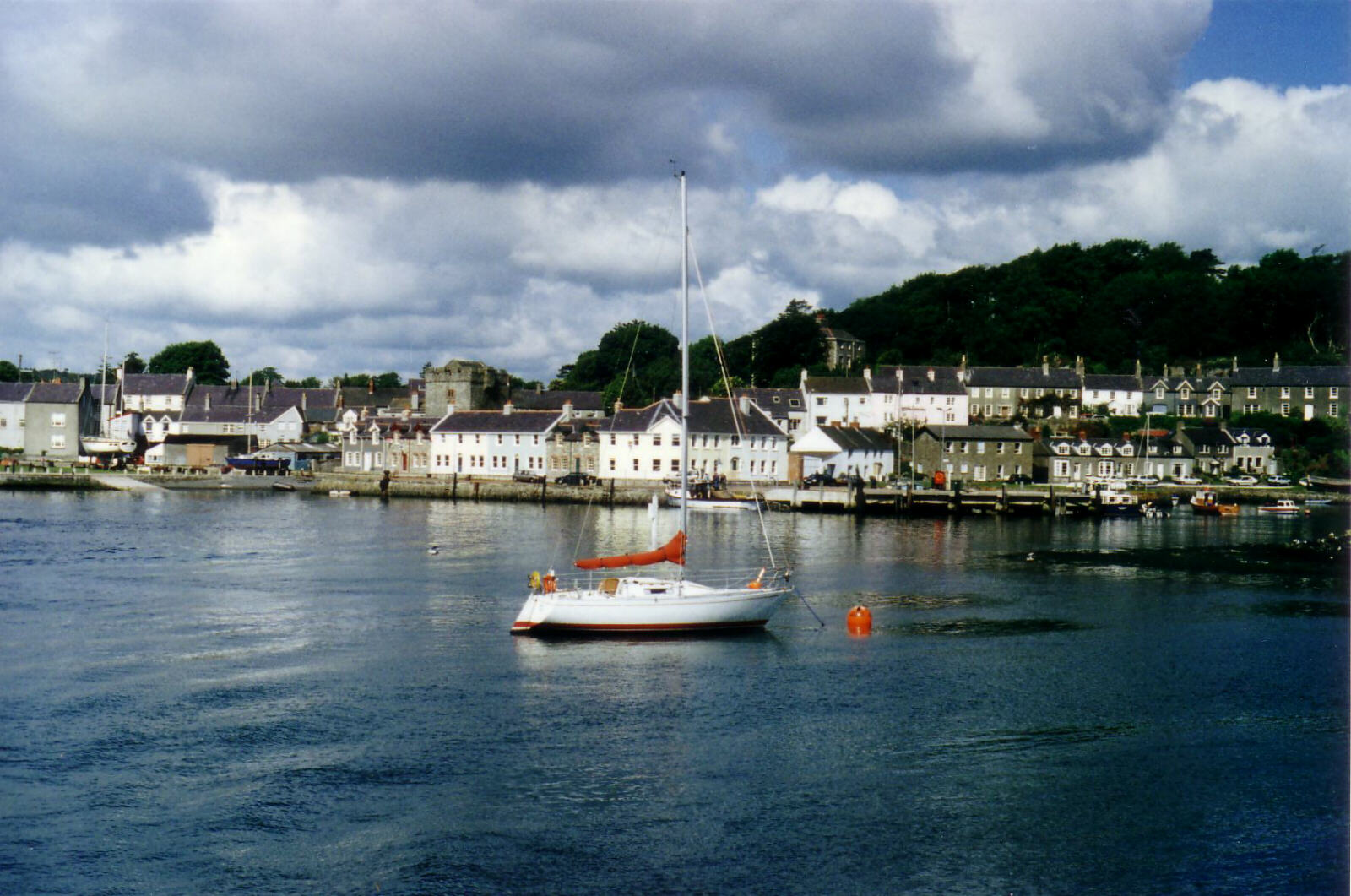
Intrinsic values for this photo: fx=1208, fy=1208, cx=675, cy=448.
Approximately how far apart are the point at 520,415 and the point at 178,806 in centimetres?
7565

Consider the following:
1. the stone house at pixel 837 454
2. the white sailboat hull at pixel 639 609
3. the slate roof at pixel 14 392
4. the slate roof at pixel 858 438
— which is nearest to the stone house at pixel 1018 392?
the slate roof at pixel 858 438

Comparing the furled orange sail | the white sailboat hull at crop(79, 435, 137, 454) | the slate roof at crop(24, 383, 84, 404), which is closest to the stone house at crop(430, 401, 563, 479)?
the white sailboat hull at crop(79, 435, 137, 454)

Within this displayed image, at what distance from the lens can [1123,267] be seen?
140 metres

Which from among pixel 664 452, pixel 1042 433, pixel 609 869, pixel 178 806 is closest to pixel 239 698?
pixel 178 806

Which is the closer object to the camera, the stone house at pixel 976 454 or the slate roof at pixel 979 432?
the stone house at pixel 976 454

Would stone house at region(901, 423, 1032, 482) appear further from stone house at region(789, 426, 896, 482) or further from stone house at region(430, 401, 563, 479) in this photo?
stone house at region(430, 401, 563, 479)

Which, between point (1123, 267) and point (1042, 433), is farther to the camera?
point (1123, 267)

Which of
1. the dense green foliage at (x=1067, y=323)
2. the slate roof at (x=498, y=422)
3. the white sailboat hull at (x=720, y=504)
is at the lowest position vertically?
the white sailboat hull at (x=720, y=504)

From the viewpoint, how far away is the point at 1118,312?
5157 inches

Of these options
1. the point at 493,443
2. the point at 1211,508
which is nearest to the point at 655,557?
the point at 1211,508

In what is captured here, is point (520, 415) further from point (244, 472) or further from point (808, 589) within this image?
point (808, 589)

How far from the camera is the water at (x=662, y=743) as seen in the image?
1686 centimetres

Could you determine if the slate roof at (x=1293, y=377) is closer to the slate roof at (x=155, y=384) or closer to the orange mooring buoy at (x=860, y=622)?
the orange mooring buoy at (x=860, y=622)

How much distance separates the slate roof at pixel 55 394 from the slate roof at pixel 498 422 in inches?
1493
